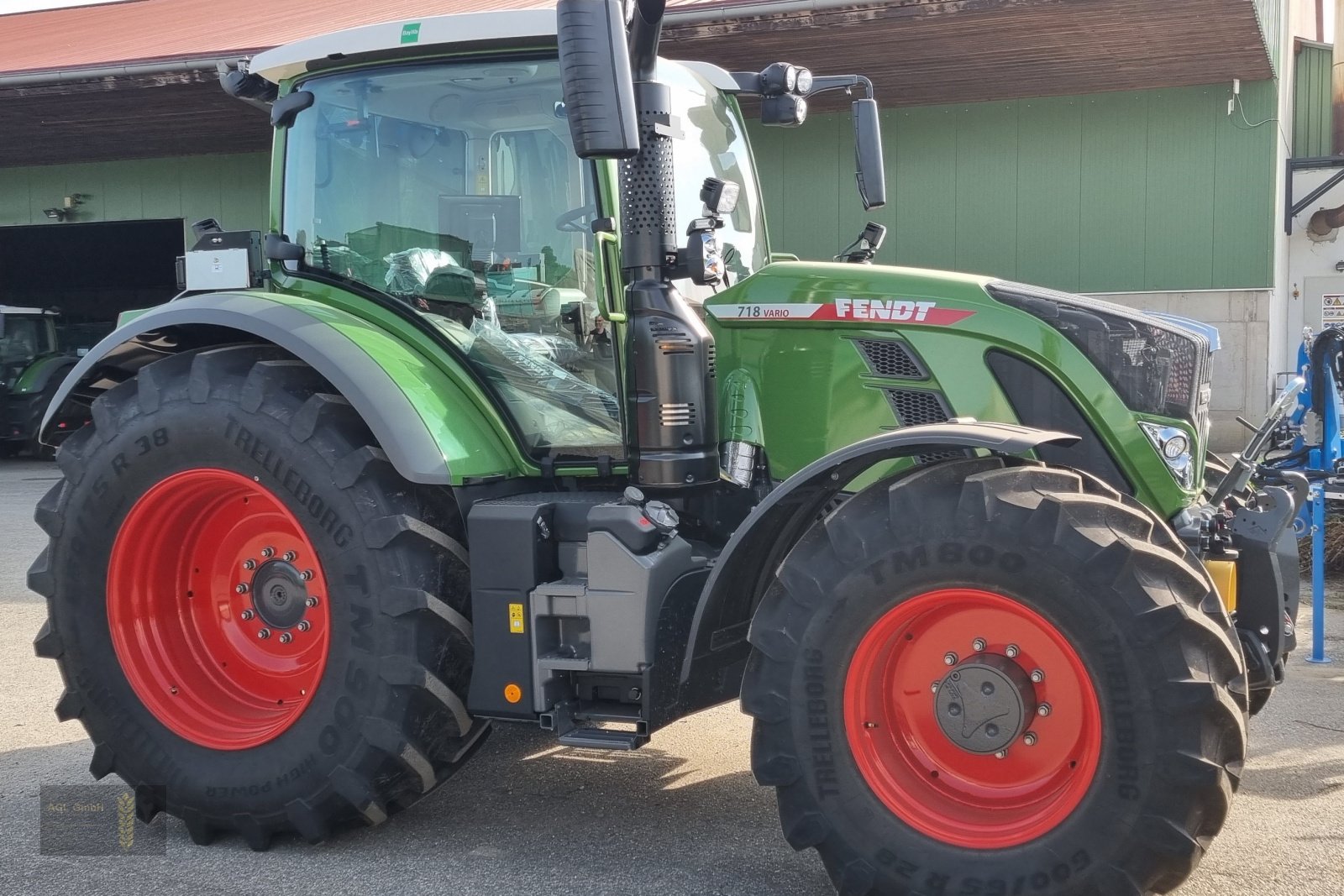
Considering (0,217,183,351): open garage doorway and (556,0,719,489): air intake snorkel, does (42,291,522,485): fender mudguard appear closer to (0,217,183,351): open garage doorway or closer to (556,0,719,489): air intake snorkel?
(556,0,719,489): air intake snorkel

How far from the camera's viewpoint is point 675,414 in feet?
12.3

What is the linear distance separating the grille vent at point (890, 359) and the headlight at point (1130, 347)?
0.98 ft

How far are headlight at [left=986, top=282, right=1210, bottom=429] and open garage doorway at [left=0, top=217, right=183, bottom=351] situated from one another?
21000mm

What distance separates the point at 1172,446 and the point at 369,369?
2267 millimetres

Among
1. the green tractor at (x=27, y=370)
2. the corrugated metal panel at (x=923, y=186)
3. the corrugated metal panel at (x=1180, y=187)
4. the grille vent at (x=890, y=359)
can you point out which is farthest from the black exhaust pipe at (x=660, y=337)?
the green tractor at (x=27, y=370)

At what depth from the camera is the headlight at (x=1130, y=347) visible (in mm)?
3602

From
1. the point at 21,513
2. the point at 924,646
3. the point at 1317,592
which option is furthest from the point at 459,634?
the point at 21,513

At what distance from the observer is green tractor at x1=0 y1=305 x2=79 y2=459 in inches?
667

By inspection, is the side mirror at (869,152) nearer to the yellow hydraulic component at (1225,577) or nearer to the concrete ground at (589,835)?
the yellow hydraulic component at (1225,577)

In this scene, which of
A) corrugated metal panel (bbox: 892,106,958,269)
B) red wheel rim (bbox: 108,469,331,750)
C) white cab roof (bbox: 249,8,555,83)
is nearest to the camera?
white cab roof (bbox: 249,8,555,83)

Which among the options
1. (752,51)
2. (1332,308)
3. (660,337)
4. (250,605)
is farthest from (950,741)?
(1332,308)

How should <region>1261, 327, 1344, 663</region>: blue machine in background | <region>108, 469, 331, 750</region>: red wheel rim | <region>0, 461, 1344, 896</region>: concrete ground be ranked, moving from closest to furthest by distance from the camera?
<region>0, 461, 1344, 896</region>: concrete ground → <region>108, 469, 331, 750</region>: red wheel rim → <region>1261, 327, 1344, 663</region>: blue machine in background

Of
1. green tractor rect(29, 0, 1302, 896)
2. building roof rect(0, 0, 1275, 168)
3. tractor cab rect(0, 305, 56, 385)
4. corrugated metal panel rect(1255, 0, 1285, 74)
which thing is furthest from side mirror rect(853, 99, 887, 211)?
tractor cab rect(0, 305, 56, 385)

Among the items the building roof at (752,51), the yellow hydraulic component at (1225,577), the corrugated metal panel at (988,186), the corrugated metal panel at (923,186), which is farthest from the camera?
the corrugated metal panel at (923,186)
